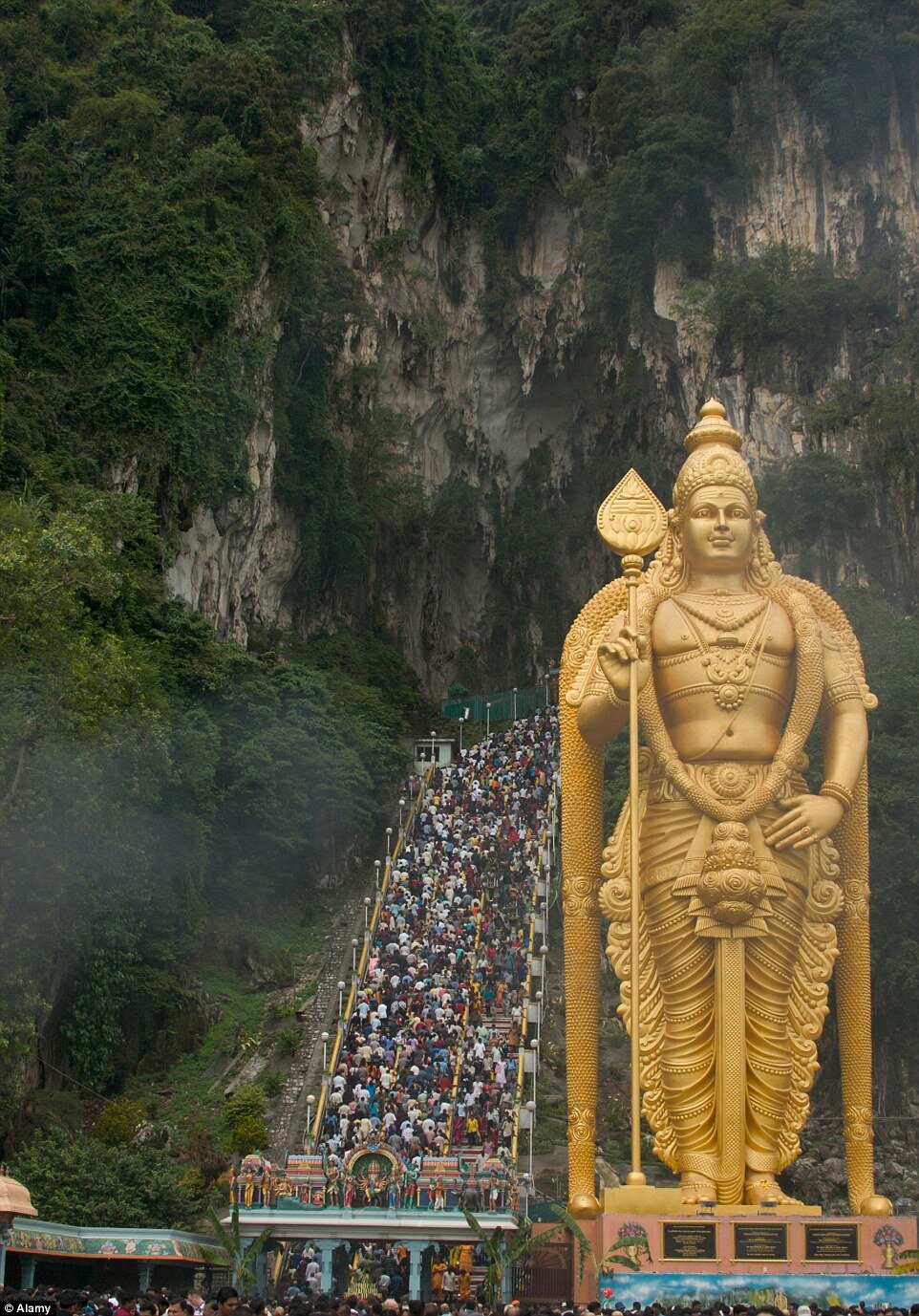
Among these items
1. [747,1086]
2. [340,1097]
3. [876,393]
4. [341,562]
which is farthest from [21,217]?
[747,1086]

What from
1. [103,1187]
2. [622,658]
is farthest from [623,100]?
[103,1187]

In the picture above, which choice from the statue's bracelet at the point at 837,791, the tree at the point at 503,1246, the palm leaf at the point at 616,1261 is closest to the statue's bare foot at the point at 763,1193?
the palm leaf at the point at 616,1261

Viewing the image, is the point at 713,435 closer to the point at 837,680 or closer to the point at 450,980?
the point at 837,680

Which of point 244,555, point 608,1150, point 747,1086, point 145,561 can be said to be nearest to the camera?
point 747,1086

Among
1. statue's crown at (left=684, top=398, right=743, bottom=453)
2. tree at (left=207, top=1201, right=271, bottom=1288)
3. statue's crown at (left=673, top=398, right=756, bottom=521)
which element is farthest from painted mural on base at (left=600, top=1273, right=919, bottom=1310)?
statue's crown at (left=684, top=398, right=743, bottom=453)

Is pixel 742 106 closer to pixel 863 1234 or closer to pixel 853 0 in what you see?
pixel 853 0

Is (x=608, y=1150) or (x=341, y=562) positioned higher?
(x=341, y=562)

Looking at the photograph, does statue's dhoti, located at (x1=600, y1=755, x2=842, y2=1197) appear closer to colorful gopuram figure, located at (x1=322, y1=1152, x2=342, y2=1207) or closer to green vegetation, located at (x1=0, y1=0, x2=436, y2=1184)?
colorful gopuram figure, located at (x1=322, y1=1152, x2=342, y2=1207)
